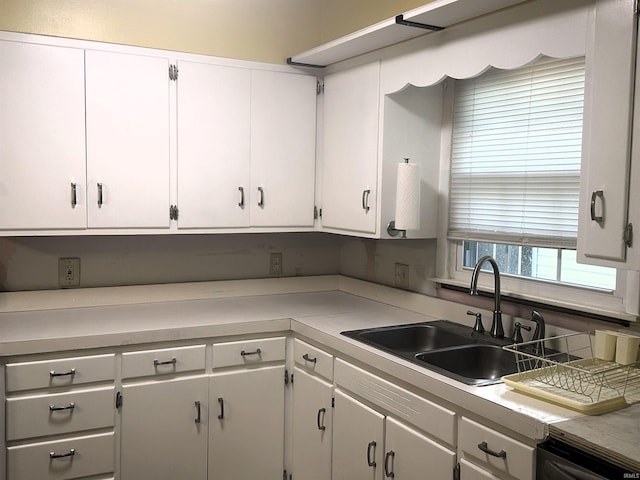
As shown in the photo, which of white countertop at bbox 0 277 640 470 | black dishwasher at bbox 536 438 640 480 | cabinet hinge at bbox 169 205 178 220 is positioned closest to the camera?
black dishwasher at bbox 536 438 640 480

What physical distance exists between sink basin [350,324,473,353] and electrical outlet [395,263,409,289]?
1.46 feet

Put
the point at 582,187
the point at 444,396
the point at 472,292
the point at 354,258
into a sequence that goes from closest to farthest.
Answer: the point at 582,187 < the point at 444,396 < the point at 472,292 < the point at 354,258

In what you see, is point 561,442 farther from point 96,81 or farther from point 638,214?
point 96,81

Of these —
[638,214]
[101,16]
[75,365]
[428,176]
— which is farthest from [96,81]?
[638,214]

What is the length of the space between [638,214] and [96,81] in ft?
7.40

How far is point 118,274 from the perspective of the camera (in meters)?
3.19

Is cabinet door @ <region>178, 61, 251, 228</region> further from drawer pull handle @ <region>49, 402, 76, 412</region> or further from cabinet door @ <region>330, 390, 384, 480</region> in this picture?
cabinet door @ <region>330, 390, 384, 480</region>

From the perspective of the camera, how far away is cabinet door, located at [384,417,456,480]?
2.03 metres

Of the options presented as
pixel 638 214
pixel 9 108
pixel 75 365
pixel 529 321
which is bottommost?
pixel 75 365

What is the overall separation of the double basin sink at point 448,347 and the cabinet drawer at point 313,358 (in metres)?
0.16

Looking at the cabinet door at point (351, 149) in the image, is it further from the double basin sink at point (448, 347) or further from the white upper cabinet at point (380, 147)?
the double basin sink at point (448, 347)

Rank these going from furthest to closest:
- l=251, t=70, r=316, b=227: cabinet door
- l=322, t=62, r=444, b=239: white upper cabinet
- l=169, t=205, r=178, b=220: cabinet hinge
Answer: l=251, t=70, r=316, b=227: cabinet door → l=169, t=205, r=178, b=220: cabinet hinge → l=322, t=62, r=444, b=239: white upper cabinet

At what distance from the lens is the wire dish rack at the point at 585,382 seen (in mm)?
1721

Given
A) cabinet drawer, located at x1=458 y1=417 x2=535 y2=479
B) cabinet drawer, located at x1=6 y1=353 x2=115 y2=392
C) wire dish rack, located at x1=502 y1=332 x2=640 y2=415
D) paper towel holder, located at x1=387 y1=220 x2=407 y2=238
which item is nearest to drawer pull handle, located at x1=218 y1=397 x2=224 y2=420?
cabinet drawer, located at x1=6 y1=353 x2=115 y2=392
